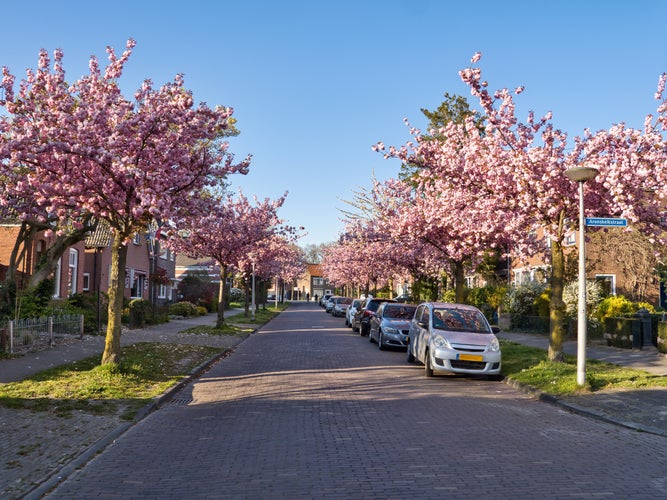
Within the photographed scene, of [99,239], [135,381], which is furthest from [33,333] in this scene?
[99,239]

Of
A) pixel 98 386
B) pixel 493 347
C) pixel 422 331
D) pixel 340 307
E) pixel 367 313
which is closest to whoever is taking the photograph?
pixel 98 386

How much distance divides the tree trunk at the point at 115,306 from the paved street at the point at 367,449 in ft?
5.39

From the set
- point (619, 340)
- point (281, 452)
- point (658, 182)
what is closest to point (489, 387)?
point (658, 182)

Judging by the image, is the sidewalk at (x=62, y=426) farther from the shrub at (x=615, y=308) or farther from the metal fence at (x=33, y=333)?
the shrub at (x=615, y=308)

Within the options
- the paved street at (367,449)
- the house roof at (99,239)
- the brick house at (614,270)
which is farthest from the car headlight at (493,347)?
the house roof at (99,239)

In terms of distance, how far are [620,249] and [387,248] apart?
1012 cm

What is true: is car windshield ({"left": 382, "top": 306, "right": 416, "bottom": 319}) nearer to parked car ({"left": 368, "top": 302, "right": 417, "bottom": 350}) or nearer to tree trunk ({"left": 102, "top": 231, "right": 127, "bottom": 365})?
parked car ({"left": 368, "top": 302, "right": 417, "bottom": 350})

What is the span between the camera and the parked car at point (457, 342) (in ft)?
42.6

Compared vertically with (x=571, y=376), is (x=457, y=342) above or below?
above

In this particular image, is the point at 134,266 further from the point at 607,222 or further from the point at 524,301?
the point at 607,222

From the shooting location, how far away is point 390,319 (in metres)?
19.9

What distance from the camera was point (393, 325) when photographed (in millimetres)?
19562

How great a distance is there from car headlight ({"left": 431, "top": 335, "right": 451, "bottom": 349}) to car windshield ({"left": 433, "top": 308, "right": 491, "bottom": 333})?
55cm

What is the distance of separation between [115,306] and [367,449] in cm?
Result: 707
